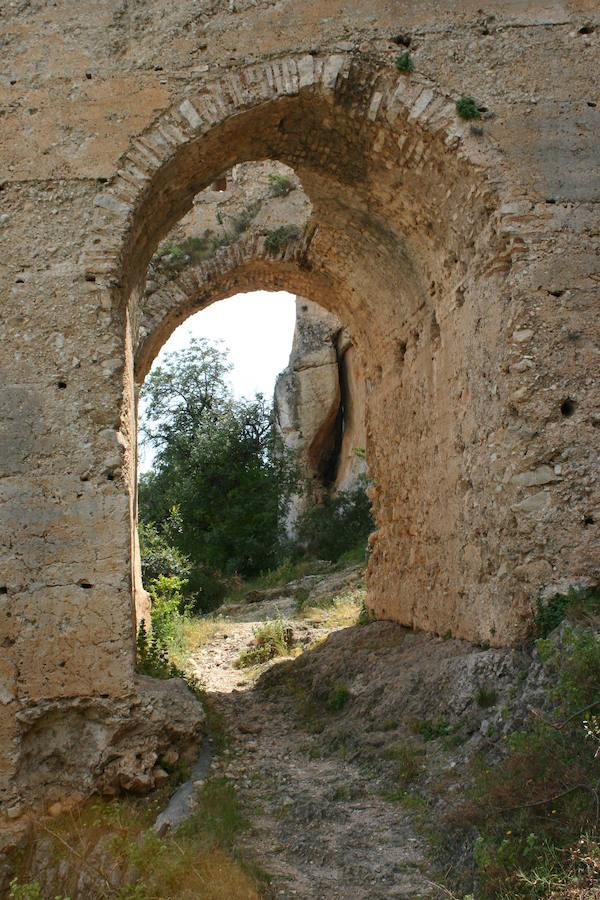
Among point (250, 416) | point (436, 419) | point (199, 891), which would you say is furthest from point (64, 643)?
point (250, 416)

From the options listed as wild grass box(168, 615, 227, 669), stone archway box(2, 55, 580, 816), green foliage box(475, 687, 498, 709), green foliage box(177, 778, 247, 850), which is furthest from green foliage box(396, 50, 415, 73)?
wild grass box(168, 615, 227, 669)

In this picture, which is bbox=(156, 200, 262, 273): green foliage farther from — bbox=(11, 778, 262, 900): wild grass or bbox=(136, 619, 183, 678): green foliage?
bbox=(11, 778, 262, 900): wild grass

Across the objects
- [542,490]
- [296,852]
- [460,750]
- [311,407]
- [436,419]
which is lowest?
[296,852]

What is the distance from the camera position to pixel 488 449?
5.42 meters

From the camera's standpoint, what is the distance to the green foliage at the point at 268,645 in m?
8.78

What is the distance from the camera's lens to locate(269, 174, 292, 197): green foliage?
9758 millimetres

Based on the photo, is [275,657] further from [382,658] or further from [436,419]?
[436,419]

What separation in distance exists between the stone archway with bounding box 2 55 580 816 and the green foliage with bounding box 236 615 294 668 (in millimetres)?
2434

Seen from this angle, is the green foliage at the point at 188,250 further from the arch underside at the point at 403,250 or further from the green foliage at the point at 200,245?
the arch underside at the point at 403,250

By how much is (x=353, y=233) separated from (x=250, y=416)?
14.4m

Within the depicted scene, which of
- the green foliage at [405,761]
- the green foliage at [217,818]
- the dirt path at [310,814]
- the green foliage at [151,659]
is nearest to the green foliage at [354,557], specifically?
the dirt path at [310,814]

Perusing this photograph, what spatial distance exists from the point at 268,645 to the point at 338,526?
9.11 meters

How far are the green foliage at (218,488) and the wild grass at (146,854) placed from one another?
1124 centimetres

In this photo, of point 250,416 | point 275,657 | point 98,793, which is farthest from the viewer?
point 250,416
